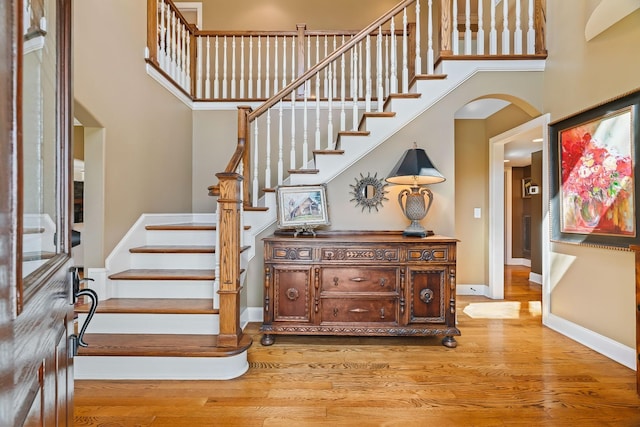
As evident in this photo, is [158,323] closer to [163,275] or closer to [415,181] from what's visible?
[163,275]

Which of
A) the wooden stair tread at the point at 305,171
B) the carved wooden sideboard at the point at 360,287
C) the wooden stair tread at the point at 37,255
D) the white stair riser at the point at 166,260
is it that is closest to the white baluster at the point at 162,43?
the wooden stair tread at the point at 305,171

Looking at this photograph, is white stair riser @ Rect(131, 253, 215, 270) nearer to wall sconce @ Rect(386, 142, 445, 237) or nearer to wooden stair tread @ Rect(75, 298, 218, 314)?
wooden stair tread @ Rect(75, 298, 218, 314)

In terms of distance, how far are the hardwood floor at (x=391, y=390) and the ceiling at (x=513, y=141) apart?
2.36m

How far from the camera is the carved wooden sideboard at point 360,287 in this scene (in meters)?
2.62

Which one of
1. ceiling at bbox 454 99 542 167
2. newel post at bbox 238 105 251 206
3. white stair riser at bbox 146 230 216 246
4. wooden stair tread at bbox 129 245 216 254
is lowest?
wooden stair tread at bbox 129 245 216 254

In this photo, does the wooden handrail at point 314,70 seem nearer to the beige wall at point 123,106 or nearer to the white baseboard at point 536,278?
the beige wall at point 123,106

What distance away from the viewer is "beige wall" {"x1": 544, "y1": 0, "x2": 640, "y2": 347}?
91.7 inches

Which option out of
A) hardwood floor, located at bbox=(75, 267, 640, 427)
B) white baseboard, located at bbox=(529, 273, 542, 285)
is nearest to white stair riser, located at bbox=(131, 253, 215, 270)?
hardwood floor, located at bbox=(75, 267, 640, 427)

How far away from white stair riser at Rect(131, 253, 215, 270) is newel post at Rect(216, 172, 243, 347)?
79 cm

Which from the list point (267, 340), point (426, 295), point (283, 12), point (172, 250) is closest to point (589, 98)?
point (426, 295)

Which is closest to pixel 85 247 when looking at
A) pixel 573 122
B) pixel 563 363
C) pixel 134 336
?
pixel 134 336

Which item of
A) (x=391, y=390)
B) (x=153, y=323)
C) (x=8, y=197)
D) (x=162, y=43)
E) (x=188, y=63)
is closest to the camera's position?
(x=8, y=197)

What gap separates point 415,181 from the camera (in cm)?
296

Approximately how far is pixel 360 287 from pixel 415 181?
1091 millimetres
